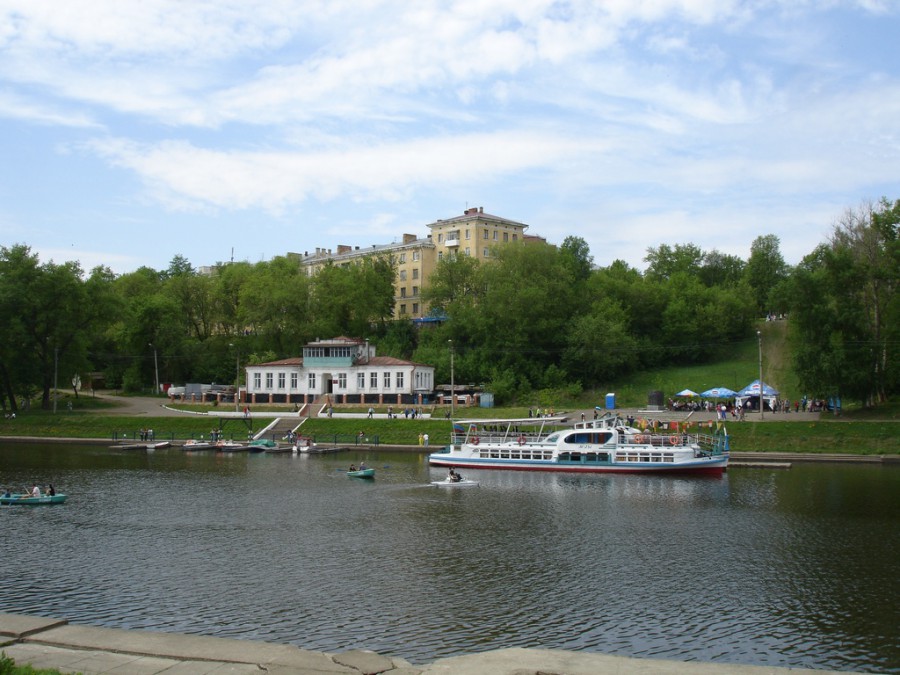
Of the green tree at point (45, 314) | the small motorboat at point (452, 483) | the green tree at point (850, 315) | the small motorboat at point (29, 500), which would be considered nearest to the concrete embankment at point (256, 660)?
the small motorboat at point (29, 500)

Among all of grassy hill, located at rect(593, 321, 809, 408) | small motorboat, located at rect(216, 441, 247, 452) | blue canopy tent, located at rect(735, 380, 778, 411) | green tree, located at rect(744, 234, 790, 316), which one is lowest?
small motorboat, located at rect(216, 441, 247, 452)

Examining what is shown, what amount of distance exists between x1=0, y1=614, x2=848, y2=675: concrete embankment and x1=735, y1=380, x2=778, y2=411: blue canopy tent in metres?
65.5

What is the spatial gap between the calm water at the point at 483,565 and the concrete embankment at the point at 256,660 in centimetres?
269

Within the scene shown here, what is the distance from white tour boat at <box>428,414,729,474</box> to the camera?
2361 inches

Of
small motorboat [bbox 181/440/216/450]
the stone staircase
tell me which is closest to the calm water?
small motorboat [bbox 181/440/216/450]

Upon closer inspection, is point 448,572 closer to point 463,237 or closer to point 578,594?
point 578,594

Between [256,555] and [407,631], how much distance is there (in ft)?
37.9

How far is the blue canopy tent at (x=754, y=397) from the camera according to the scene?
266ft

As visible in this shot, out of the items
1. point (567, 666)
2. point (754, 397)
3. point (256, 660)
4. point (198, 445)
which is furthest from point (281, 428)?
point (567, 666)

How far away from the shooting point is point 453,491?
2012 inches

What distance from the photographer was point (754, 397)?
279 feet

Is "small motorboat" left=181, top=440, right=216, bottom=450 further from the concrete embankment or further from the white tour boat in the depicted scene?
the concrete embankment

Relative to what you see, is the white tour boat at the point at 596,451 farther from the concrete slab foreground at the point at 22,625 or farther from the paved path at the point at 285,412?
the concrete slab foreground at the point at 22,625

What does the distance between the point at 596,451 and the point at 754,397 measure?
3059 centimetres
